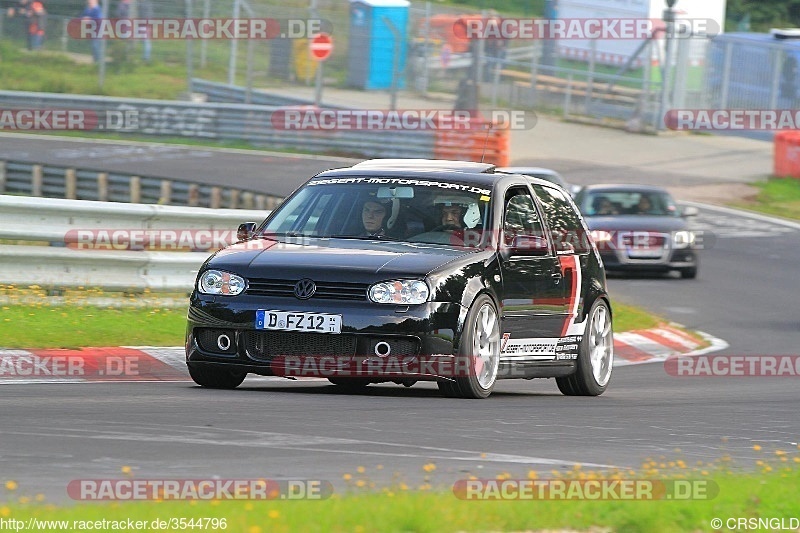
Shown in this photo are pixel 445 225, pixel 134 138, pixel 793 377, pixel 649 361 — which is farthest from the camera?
pixel 134 138

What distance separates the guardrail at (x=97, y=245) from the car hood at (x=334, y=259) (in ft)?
12.4

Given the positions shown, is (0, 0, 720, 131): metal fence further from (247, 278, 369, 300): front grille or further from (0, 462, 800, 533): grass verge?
(0, 462, 800, 533): grass verge

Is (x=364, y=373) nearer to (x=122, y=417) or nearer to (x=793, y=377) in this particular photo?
(x=122, y=417)

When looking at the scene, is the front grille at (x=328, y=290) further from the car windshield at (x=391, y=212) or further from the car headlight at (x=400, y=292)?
the car windshield at (x=391, y=212)

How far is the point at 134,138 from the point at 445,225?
28.8 metres

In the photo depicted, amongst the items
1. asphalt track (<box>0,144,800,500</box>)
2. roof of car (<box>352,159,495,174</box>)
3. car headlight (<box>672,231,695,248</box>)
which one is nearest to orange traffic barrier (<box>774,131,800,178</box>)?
car headlight (<box>672,231,695,248</box>)

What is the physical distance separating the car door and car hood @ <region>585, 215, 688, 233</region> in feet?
37.6

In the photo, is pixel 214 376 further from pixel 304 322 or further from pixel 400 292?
pixel 400 292

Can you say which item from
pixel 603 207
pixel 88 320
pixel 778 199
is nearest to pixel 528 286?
pixel 88 320

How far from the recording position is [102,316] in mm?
12844

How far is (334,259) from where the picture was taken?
31.3ft

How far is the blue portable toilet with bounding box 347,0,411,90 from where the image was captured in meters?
40.5

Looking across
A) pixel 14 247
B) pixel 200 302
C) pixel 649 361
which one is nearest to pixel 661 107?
pixel 649 361

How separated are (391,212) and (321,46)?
28.8 meters
